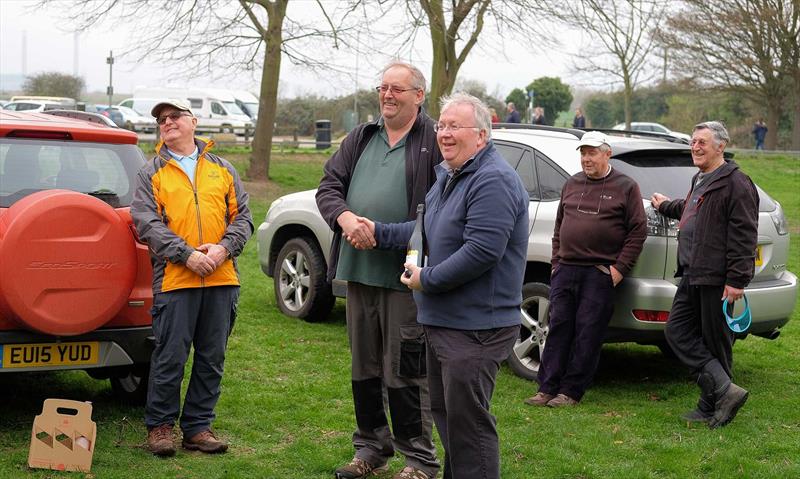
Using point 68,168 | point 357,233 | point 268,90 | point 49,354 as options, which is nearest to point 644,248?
point 357,233

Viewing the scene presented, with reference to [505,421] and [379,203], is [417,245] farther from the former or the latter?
[505,421]

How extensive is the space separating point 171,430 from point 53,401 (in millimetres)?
661

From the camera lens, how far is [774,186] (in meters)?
25.9

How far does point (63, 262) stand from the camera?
538 cm

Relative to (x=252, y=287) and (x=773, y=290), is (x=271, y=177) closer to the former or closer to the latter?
(x=252, y=287)

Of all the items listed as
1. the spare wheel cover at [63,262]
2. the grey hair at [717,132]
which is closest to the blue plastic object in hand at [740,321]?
the grey hair at [717,132]

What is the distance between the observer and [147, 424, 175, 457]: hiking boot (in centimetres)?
564

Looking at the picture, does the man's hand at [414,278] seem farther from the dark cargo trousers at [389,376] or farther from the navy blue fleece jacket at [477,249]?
the dark cargo trousers at [389,376]

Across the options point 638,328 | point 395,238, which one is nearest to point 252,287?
point 638,328

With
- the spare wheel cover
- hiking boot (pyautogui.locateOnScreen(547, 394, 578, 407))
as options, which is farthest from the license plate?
hiking boot (pyautogui.locateOnScreen(547, 394, 578, 407))

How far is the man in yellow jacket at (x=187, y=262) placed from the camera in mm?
5516

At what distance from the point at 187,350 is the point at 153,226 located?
731mm

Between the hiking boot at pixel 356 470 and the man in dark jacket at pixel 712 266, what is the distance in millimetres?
A: 2287

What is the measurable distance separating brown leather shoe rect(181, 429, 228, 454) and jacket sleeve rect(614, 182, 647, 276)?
286cm
